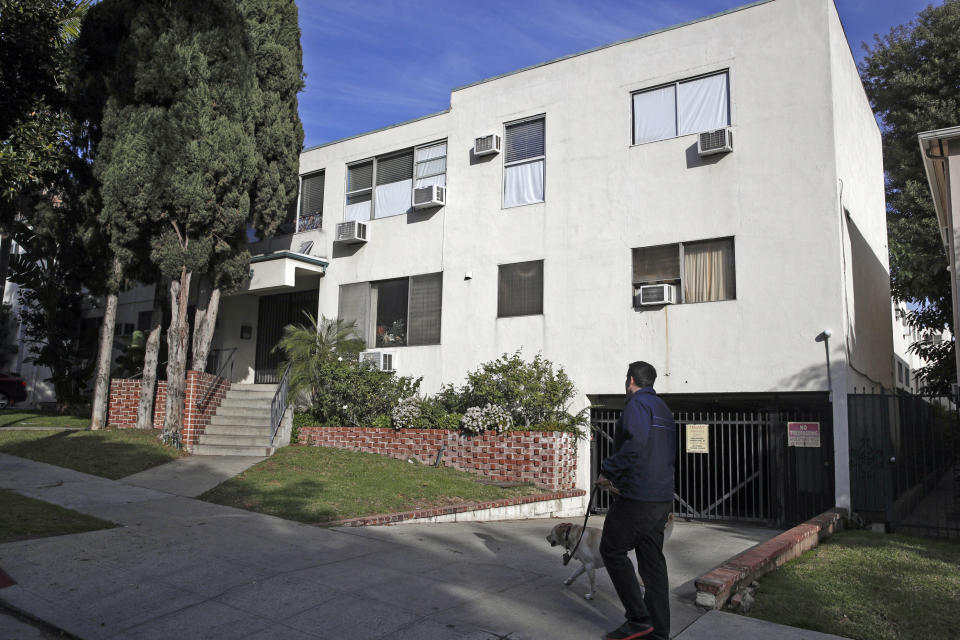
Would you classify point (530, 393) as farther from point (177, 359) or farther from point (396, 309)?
point (177, 359)

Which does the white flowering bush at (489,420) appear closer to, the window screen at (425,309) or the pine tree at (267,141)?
the window screen at (425,309)

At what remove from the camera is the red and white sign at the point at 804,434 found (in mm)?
10711

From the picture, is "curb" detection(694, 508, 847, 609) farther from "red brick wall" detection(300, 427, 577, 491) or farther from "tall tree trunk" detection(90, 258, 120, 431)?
"tall tree trunk" detection(90, 258, 120, 431)

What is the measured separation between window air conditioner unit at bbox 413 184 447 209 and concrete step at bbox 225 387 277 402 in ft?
17.2

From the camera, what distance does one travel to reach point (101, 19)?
49.1 feet

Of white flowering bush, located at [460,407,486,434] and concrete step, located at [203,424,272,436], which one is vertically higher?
white flowering bush, located at [460,407,486,434]

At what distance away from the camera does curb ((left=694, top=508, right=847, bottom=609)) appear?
17.9 ft

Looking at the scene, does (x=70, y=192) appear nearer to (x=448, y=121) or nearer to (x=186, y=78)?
(x=186, y=78)

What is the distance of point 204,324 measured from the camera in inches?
579

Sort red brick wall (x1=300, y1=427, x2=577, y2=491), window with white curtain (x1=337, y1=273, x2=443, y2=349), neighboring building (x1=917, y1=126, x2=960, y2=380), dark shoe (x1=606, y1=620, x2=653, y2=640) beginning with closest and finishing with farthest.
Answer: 1. dark shoe (x1=606, y1=620, x2=653, y2=640)
2. neighboring building (x1=917, y1=126, x2=960, y2=380)
3. red brick wall (x1=300, y1=427, x2=577, y2=491)
4. window with white curtain (x1=337, y1=273, x2=443, y2=349)

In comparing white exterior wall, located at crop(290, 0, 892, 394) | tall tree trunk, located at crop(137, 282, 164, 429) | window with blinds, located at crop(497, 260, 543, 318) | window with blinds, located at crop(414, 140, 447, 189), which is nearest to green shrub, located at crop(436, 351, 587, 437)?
white exterior wall, located at crop(290, 0, 892, 394)

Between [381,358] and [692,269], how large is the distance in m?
6.56

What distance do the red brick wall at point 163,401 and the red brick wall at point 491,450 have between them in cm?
267

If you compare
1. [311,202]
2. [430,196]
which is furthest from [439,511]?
[311,202]
